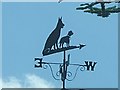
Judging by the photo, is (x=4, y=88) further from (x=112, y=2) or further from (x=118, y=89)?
(x=112, y=2)

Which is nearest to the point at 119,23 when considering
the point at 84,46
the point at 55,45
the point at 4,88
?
the point at 84,46

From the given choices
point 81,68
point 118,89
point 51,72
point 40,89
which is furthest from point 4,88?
point 118,89

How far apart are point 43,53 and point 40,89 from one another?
52 centimetres

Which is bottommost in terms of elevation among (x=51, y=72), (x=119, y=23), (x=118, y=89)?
(x=118, y=89)

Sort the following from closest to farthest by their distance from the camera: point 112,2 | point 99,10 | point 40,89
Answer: point 99,10 < point 112,2 < point 40,89

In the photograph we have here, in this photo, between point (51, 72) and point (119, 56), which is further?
point (119, 56)

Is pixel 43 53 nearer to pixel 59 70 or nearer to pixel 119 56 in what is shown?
pixel 59 70

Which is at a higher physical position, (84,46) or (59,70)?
(84,46)

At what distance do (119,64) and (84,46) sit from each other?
56 cm

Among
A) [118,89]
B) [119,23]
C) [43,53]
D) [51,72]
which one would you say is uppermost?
[119,23]

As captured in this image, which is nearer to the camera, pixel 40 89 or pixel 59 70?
pixel 59 70

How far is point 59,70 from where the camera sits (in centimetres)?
301

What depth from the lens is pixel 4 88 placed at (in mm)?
3443

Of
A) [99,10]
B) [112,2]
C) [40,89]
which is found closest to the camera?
[99,10]
